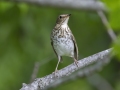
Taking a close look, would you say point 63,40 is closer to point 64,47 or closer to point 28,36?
point 64,47

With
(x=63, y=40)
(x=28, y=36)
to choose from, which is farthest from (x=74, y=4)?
(x=63, y=40)

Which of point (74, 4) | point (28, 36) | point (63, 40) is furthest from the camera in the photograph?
point (28, 36)

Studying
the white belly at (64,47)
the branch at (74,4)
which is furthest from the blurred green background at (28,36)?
the white belly at (64,47)

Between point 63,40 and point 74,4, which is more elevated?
point 74,4

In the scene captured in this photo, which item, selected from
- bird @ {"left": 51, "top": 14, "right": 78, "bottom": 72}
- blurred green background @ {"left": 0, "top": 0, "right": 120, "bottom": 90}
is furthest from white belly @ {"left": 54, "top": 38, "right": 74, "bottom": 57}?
blurred green background @ {"left": 0, "top": 0, "right": 120, "bottom": 90}

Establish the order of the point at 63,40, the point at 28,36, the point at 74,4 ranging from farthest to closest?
the point at 28,36, the point at 74,4, the point at 63,40

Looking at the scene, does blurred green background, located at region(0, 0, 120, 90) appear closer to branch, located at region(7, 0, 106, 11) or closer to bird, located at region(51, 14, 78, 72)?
branch, located at region(7, 0, 106, 11)

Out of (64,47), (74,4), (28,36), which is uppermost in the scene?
(74,4)

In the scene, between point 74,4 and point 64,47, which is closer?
point 64,47

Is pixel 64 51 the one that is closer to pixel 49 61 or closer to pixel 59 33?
pixel 59 33

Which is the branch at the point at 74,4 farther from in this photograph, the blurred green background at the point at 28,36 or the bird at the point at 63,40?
the bird at the point at 63,40
